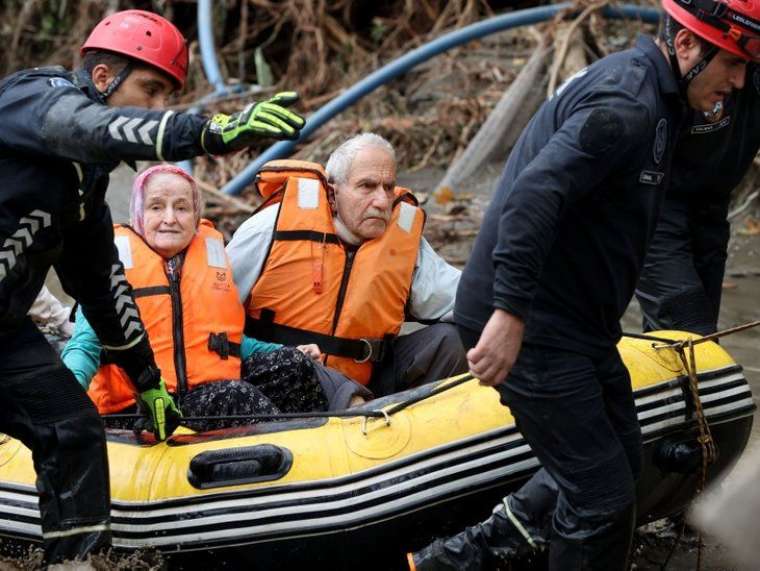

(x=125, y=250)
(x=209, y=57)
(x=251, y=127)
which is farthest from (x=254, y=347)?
(x=209, y=57)

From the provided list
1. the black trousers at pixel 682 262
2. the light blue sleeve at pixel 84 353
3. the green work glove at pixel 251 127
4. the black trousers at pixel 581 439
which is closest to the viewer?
the green work glove at pixel 251 127

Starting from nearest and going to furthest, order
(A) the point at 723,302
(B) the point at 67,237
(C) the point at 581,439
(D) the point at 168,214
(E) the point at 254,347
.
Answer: (C) the point at 581,439
(B) the point at 67,237
(D) the point at 168,214
(E) the point at 254,347
(A) the point at 723,302

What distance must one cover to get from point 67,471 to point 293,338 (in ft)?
3.62

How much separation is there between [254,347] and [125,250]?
499 mm

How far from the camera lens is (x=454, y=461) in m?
3.36

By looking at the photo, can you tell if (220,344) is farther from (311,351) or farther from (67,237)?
(67,237)

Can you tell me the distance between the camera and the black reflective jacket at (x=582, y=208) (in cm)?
250

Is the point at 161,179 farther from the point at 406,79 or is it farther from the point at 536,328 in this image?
the point at 406,79

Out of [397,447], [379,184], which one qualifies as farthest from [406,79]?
[397,447]

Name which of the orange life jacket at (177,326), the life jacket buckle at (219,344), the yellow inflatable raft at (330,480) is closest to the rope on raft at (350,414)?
the yellow inflatable raft at (330,480)

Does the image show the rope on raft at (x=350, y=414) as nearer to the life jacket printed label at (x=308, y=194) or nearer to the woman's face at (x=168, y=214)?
the woman's face at (x=168, y=214)

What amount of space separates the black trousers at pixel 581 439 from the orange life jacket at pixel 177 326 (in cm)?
111

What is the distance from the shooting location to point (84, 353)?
355 cm

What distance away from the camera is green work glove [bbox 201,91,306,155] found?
238cm
